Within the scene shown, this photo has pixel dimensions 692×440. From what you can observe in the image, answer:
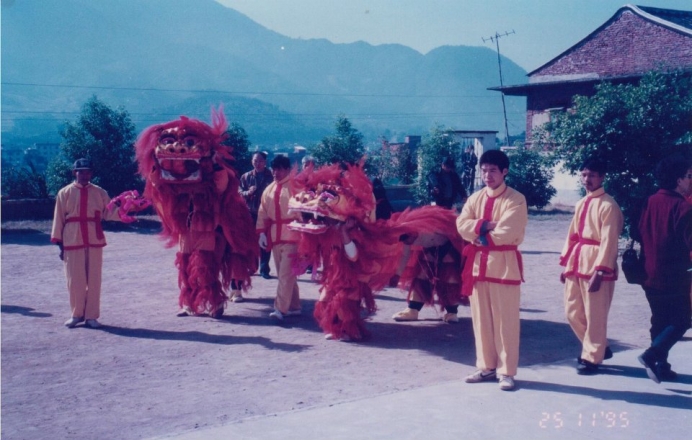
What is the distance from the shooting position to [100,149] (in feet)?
65.8

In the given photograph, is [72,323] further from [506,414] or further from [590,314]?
[590,314]

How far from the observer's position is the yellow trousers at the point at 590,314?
582 centimetres

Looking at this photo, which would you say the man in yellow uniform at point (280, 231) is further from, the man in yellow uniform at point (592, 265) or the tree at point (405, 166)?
the tree at point (405, 166)

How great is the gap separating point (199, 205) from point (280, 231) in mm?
985

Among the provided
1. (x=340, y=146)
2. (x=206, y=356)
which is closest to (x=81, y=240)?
(x=206, y=356)

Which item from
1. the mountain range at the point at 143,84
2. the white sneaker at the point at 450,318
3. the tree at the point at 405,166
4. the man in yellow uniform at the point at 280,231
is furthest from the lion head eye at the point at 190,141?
the mountain range at the point at 143,84

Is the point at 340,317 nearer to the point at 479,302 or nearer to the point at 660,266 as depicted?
the point at 479,302

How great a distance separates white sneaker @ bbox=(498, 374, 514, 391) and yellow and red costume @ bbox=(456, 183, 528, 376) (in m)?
0.04

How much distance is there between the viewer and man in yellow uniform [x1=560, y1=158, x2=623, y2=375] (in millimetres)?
5668

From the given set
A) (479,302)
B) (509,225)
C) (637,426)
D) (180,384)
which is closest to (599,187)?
(509,225)

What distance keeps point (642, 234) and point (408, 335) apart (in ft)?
8.85

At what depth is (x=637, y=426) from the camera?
4750mm

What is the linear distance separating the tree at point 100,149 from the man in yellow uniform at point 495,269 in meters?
16.1

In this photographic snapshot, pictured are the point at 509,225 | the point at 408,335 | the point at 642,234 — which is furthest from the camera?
the point at 408,335
